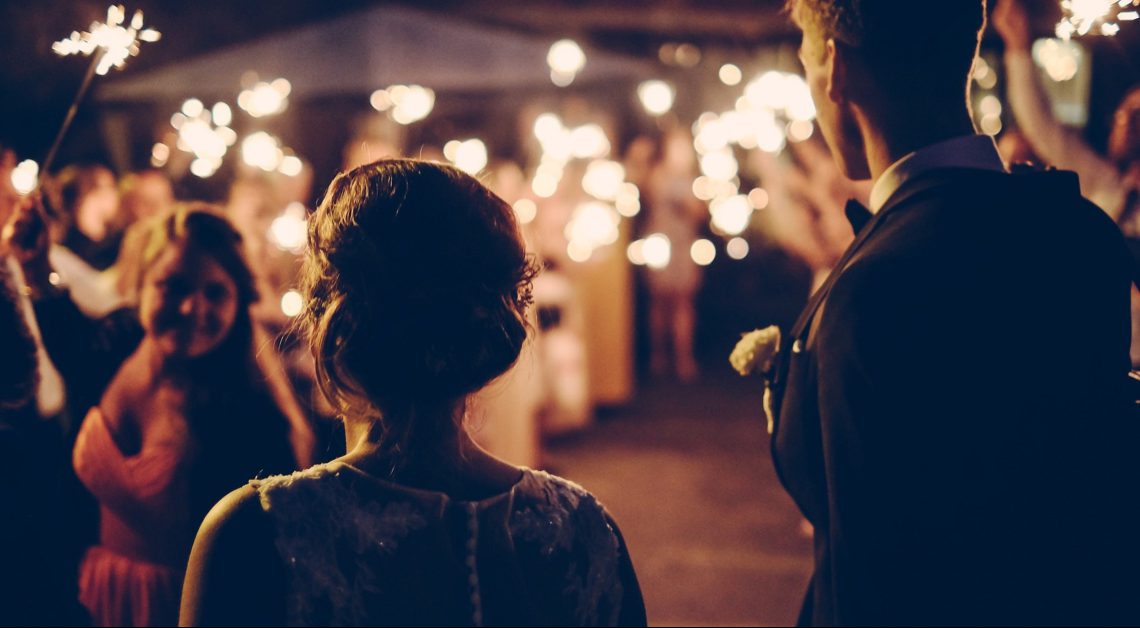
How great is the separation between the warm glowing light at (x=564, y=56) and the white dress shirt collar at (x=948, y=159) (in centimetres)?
599

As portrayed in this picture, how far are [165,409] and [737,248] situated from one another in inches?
507

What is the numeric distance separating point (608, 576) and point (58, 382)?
6.17ft

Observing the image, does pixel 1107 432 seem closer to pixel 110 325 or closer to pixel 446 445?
pixel 446 445

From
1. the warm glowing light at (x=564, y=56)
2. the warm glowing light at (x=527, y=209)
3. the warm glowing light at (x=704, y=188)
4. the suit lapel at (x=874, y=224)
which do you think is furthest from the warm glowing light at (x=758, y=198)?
the suit lapel at (x=874, y=224)

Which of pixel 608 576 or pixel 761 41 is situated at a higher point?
pixel 761 41

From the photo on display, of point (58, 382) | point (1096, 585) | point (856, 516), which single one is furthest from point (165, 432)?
point (1096, 585)

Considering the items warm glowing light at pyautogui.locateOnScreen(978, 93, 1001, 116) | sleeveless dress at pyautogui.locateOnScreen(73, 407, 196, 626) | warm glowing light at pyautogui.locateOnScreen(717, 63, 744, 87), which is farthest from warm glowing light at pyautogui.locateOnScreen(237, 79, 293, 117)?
warm glowing light at pyautogui.locateOnScreen(978, 93, 1001, 116)

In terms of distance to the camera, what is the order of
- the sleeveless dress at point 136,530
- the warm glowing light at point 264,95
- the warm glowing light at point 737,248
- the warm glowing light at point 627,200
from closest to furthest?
the sleeveless dress at point 136,530, the warm glowing light at point 264,95, the warm glowing light at point 627,200, the warm glowing light at point 737,248

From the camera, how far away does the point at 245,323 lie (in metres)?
3.08

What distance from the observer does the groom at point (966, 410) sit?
144 cm

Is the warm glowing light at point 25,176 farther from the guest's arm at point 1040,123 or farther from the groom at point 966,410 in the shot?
the guest's arm at point 1040,123

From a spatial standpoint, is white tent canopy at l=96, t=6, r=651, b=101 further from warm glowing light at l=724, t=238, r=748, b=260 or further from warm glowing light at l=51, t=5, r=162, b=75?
warm glowing light at l=724, t=238, r=748, b=260

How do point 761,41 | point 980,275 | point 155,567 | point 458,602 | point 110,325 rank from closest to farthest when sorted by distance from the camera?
point 458,602 → point 980,275 → point 155,567 → point 110,325 → point 761,41

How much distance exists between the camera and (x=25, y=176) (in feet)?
8.12
